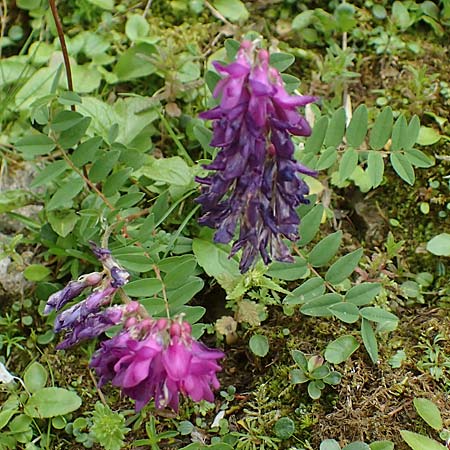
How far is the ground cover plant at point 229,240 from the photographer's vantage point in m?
2.09

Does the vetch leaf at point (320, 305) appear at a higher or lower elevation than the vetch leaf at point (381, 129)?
lower

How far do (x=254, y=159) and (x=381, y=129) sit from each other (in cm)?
96

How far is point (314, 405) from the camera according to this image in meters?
2.62

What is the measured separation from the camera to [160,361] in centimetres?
191

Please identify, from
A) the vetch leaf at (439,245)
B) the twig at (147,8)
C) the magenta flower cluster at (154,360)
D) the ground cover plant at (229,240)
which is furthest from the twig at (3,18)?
the vetch leaf at (439,245)

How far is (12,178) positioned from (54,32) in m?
0.78

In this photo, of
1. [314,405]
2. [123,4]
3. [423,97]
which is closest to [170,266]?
[314,405]

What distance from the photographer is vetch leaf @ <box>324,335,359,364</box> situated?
262 cm

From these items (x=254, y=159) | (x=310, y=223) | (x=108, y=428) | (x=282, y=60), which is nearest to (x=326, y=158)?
(x=310, y=223)

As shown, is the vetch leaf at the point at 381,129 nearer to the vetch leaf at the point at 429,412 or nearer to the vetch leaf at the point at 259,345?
the vetch leaf at the point at 259,345

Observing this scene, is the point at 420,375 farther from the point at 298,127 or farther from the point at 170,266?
the point at 298,127

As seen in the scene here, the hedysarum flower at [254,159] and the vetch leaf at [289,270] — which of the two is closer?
the hedysarum flower at [254,159]

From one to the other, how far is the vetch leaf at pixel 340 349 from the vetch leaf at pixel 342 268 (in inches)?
8.0

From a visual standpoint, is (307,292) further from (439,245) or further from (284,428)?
(439,245)
